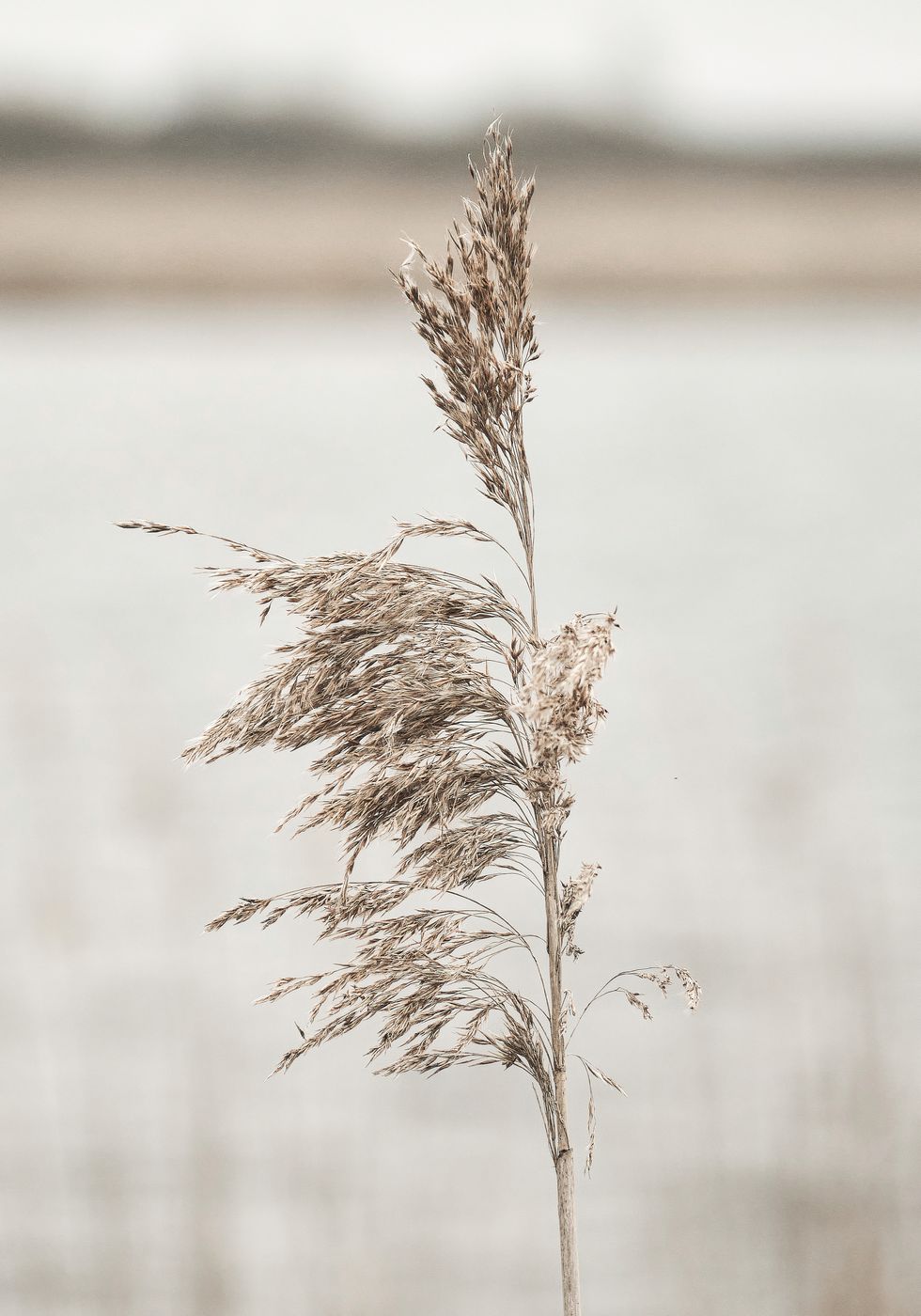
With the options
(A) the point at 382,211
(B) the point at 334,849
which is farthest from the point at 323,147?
(B) the point at 334,849

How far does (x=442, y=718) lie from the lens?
1186 mm

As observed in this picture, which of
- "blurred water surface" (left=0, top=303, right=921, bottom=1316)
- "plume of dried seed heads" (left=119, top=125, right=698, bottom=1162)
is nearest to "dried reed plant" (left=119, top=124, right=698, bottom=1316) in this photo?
"plume of dried seed heads" (left=119, top=125, right=698, bottom=1162)

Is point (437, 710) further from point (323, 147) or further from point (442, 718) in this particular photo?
point (323, 147)

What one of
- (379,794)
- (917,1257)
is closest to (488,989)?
(379,794)

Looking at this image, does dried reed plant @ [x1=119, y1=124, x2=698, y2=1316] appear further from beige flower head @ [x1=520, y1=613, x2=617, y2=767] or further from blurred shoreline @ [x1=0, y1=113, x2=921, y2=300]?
blurred shoreline @ [x1=0, y1=113, x2=921, y2=300]

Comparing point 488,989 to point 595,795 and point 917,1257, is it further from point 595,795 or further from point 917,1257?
point 595,795

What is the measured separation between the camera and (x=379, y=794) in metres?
1.15

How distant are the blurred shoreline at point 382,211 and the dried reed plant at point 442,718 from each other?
624cm

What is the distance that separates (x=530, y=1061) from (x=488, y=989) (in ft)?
0.27

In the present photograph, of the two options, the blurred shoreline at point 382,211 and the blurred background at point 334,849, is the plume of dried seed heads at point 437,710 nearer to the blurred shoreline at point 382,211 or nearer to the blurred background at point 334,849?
the blurred background at point 334,849

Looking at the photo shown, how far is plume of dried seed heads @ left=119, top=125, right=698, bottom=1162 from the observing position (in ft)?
3.64

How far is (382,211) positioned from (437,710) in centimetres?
676

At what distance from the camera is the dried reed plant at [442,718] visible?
111cm

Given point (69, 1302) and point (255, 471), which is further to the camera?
point (255, 471)
